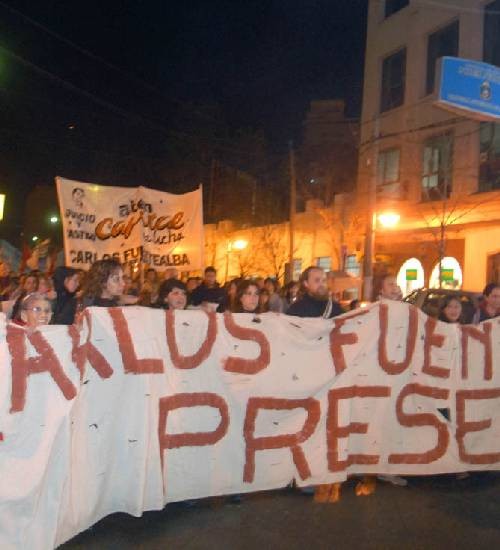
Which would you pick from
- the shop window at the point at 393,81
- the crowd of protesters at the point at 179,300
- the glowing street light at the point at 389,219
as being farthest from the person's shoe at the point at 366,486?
the shop window at the point at 393,81

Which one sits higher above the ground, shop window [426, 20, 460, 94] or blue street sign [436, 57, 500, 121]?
shop window [426, 20, 460, 94]

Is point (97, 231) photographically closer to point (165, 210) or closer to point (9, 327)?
point (165, 210)

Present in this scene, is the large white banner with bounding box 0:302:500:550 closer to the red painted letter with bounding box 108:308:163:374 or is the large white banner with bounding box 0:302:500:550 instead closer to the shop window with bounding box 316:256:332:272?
the red painted letter with bounding box 108:308:163:374

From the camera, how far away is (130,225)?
9.80m

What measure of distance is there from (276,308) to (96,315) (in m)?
5.36

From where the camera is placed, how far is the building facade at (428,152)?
18.7 m

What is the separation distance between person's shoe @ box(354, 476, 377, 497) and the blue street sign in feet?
19.4

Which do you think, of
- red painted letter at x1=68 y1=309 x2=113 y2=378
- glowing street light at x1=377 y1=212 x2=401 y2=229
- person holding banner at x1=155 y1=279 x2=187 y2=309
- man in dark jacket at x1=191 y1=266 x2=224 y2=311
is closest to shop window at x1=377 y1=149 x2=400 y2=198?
glowing street light at x1=377 y1=212 x2=401 y2=229

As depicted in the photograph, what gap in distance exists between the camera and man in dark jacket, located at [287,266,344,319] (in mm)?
5844

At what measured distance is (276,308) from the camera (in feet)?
31.7

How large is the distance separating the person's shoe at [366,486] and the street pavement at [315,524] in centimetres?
5

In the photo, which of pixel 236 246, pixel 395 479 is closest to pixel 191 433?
pixel 395 479

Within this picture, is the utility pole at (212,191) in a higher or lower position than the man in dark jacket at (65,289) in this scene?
higher

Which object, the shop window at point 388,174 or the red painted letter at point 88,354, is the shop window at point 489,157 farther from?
the red painted letter at point 88,354
